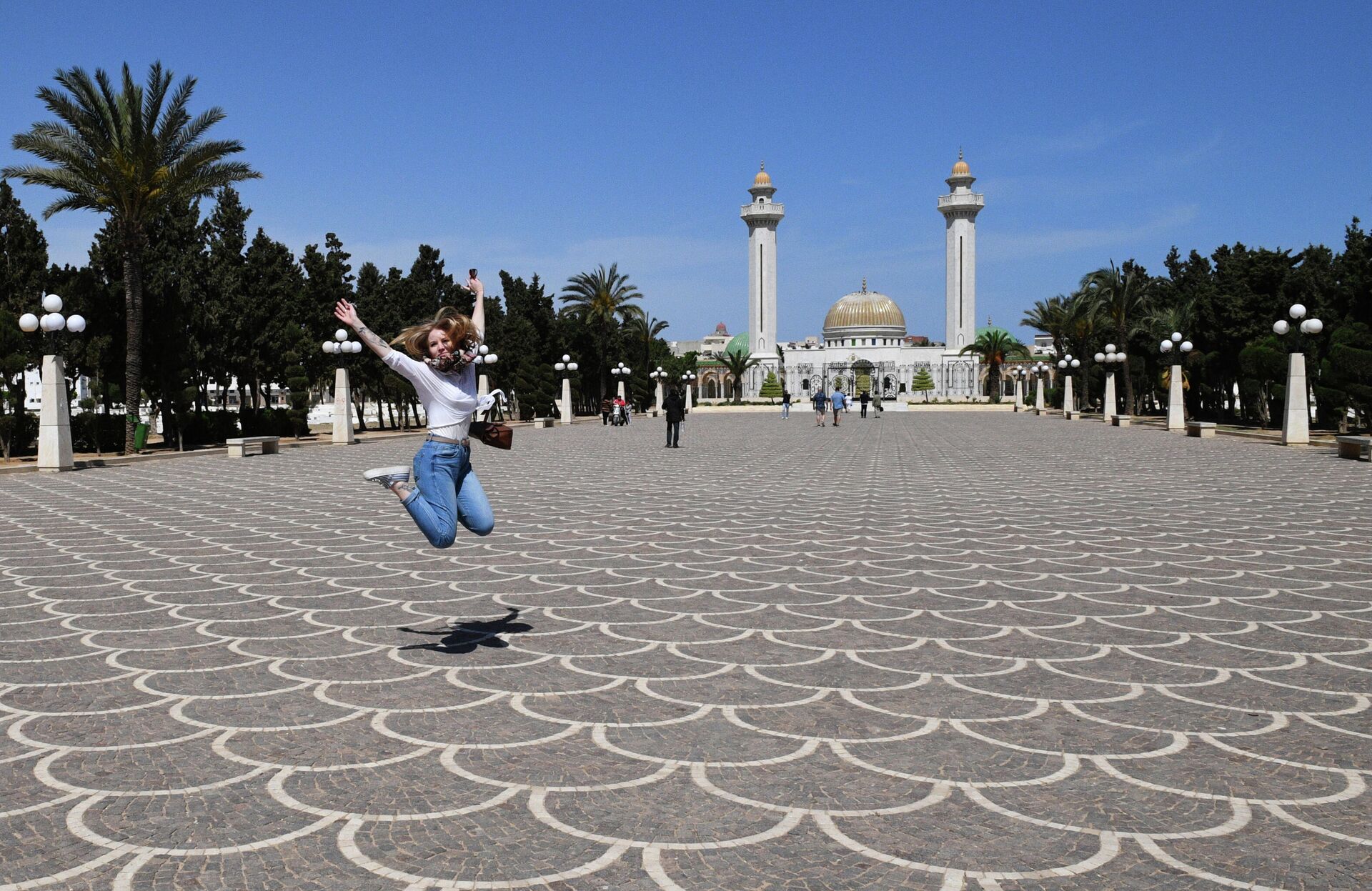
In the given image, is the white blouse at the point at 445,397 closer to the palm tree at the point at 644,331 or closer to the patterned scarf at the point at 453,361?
the patterned scarf at the point at 453,361

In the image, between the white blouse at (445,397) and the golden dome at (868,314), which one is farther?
the golden dome at (868,314)

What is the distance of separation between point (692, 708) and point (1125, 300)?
44699 millimetres

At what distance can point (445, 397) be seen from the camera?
506 centimetres

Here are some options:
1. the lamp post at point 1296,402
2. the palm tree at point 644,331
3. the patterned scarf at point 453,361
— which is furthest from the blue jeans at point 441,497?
the palm tree at point 644,331

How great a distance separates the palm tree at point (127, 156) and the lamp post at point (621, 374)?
26979 millimetres

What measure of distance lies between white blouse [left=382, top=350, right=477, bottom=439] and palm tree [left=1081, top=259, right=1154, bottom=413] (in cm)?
4095

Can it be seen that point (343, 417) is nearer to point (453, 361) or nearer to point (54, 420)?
point (54, 420)

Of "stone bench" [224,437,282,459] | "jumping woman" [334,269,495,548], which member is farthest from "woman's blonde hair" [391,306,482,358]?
"stone bench" [224,437,282,459]

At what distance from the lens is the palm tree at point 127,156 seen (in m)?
22.2

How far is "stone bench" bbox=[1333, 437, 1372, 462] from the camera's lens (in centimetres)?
1786

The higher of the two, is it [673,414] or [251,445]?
[673,414]

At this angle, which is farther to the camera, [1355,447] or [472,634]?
[1355,447]

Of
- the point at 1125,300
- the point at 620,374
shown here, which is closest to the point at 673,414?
the point at 1125,300

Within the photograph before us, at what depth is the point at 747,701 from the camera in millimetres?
4375
